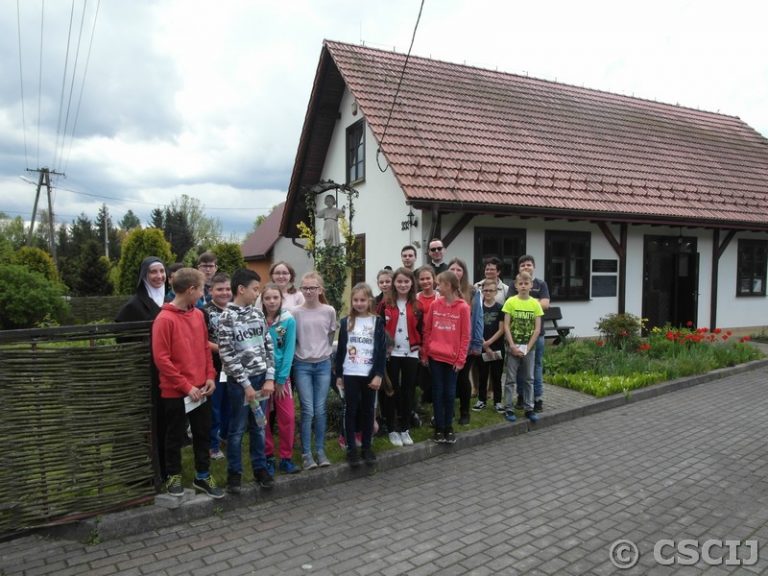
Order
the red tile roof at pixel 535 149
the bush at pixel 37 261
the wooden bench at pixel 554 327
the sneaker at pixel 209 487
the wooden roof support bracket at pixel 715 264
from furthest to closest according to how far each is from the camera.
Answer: the bush at pixel 37 261, the wooden roof support bracket at pixel 715 264, the wooden bench at pixel 554 327, the red tile roof at pixel 535 149, the sneaker at pixel 209 487

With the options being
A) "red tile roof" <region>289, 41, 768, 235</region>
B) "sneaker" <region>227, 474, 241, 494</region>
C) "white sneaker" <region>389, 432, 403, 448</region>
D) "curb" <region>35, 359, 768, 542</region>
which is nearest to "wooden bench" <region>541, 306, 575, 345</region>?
"red tile roof" <region>289, 41, 768, 235</region>

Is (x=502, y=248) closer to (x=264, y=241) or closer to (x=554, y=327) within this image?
(x=554, y=327)

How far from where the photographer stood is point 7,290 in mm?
12062

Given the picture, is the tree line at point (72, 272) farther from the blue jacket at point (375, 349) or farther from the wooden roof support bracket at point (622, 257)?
the wooden roof support bracket at point (622, 257)

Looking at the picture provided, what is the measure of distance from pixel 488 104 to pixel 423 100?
2.10 meters

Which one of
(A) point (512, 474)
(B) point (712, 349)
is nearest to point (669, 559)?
(A) point (512, 474)

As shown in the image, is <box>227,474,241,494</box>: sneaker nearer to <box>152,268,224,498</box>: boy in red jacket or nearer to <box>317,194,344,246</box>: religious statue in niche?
<box>152,268,224,498</box>: boy in red jacket

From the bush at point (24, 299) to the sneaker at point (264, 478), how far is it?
427 inches

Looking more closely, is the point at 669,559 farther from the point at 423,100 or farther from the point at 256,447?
the point at 423,100

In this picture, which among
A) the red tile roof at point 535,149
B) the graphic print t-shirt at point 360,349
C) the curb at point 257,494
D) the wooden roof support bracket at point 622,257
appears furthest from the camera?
the wooden roof support bracket at point 622,257

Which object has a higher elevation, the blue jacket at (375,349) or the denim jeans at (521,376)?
the blue jacket at (375,349)

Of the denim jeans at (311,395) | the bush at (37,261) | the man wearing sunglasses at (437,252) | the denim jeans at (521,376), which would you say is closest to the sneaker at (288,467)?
the denim jeans at (311,395)

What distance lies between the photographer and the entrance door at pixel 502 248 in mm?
10734

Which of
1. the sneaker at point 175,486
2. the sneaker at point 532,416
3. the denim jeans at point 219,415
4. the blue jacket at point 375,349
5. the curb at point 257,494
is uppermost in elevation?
the blue jacket at point 375,349
